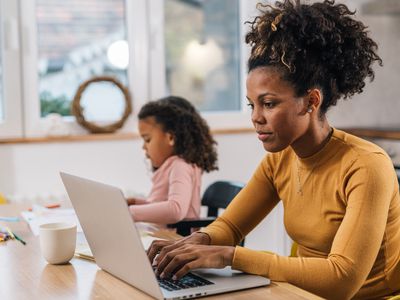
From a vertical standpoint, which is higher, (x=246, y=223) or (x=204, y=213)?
(x=246, y=223)

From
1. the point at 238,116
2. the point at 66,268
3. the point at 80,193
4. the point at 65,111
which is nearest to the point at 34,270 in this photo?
the point at 66,268

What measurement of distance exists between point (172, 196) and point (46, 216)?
453 mm

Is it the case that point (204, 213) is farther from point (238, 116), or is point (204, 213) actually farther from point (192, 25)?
point (192, 25)

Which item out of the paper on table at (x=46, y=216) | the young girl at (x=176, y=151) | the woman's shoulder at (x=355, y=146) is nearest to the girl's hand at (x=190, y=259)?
the woman's shoulder at (x=355, y=146)

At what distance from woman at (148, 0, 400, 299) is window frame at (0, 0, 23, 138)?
178cm

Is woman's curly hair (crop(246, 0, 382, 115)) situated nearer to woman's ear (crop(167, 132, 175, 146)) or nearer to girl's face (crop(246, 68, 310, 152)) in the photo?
girl's face (crop(246, 68, 310, 152))

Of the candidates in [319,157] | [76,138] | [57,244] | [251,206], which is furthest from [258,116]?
[76,138]

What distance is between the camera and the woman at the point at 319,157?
49.0 inches

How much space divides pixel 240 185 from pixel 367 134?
4.09 ft

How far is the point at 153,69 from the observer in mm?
3244

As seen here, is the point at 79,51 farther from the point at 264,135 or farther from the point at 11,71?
the point at 264,135

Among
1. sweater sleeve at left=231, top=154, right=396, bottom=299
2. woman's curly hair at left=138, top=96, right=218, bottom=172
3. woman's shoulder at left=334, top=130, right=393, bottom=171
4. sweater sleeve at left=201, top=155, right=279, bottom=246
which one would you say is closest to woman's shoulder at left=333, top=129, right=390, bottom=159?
woman's shoulder at left=334, top=130, right=393, bottom=171

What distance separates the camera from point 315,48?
139 centimetres

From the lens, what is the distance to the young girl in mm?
2244
